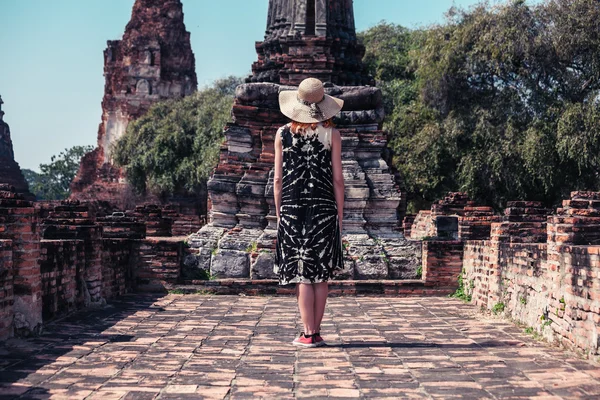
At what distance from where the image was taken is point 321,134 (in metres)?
5.25

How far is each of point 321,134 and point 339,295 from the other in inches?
128

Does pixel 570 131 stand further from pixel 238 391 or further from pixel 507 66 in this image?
pixel 238 391

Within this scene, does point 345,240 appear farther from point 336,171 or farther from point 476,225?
point 336,171

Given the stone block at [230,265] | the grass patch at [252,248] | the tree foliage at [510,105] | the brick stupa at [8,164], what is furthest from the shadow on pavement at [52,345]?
the brick stupa at [8,164]

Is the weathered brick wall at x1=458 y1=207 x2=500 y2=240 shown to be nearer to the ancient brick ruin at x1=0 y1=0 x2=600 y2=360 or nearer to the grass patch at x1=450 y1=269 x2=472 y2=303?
the ancient brick ruin at x1=0 y1=0 x2=600 y2=360

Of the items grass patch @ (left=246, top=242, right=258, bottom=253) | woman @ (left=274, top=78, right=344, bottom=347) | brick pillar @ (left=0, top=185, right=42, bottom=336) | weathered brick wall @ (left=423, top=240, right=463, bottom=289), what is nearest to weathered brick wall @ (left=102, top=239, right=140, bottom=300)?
grass patch @ (left=246, top=242, right=258, bottom=253)

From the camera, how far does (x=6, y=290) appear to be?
5.07m

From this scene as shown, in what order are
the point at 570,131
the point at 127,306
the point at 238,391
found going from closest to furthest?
the point at 238,391
the point at 127,306
the point at 570,131

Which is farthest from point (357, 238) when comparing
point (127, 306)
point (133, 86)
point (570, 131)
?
point (133, 86)

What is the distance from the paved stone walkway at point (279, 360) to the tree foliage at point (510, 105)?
1316 cm

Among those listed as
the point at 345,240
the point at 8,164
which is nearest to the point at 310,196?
the point at 345,240

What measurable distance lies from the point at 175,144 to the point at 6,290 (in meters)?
24.9

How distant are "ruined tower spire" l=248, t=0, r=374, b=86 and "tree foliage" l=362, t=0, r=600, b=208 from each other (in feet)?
28.5

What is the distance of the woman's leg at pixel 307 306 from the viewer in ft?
16.3
